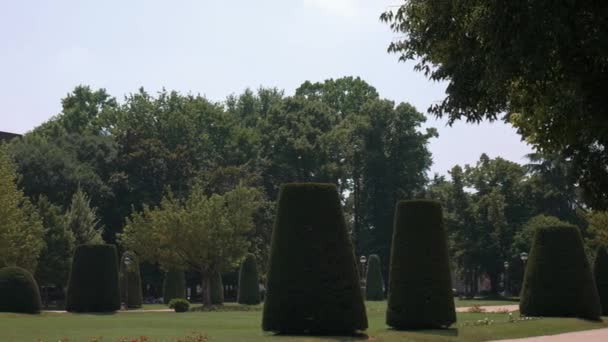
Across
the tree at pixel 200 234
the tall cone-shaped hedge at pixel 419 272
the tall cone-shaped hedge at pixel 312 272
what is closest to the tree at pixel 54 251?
the tree at pixel 200 234

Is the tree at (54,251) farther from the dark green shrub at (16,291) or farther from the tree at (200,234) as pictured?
the dark green shrub at (16,291)

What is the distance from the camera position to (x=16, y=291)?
40094 mm

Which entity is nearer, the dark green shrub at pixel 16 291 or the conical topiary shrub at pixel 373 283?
the dark green shrub at pixel 16 291

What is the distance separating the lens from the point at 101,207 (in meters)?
72.6

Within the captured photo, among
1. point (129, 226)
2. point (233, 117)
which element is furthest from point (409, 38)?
point (233, 117)

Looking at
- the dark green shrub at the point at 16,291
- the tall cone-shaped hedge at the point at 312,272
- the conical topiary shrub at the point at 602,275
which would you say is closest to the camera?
the tall cone-shaped hedge at the point at 312,272

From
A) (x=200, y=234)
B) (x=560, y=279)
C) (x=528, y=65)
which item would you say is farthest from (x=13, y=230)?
(x=528, y=65)

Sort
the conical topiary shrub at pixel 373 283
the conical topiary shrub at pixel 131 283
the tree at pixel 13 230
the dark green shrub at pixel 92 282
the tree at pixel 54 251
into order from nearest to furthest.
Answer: the dark green shrub at pixel 92 282 < the tree at pixel 13 230 < the conical topiary shrub at pixel 131 283 < the tree at pixel 54 251 < the conical topiary shrub at pixel 373 283

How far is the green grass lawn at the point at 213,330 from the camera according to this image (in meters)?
25.4

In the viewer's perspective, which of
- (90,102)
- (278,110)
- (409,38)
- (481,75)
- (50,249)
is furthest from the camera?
(90,102)

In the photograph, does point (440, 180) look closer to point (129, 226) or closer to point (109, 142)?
point (109, 142)

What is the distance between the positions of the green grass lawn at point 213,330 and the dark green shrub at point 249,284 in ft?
65.5

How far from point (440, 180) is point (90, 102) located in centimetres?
3677

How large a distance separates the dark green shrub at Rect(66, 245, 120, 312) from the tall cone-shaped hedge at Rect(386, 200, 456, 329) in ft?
67.6
